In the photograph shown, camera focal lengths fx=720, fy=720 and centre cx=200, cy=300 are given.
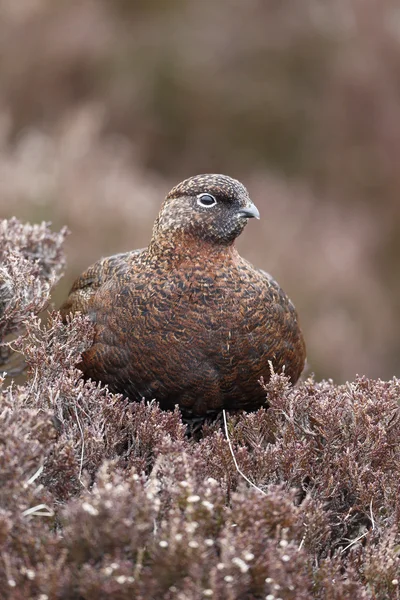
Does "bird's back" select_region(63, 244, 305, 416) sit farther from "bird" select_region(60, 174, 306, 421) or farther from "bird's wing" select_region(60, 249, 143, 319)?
"bird's wing" select_region(60, 249, 143, 319)

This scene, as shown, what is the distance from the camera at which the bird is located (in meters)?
3.01

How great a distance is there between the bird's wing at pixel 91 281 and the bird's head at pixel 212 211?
0.32m

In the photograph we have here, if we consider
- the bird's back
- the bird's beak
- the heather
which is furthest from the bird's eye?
the heather

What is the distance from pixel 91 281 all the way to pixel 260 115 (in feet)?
26.3

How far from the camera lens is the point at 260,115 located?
10.9 meters

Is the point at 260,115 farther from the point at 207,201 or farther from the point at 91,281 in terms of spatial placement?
the point at 207,201

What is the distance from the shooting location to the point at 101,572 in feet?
6.11

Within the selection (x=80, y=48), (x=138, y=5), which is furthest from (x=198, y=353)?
(x=138, y=5)

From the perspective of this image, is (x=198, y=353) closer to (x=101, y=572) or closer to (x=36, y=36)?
(x=101, y=572)

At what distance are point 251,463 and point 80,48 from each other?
900 centimetres

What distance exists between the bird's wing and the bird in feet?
0.28

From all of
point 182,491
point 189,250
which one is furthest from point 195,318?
point 182,491

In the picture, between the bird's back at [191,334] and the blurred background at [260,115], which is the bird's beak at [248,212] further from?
the blurred background at [260,115]

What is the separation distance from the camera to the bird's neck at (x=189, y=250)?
10.4ft
